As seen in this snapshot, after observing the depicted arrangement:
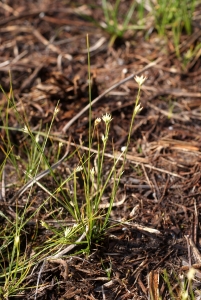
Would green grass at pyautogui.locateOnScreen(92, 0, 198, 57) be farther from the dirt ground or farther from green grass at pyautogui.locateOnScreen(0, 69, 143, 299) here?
green grass at pyautogui.locateOnScreen(0, 69, 143, 299)

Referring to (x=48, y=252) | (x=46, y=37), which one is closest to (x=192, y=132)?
(x=48, y=252)

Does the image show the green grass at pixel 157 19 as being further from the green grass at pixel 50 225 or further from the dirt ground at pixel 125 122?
the green grass at pixel 50 225

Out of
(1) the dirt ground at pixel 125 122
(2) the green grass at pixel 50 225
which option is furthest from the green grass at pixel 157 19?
(2) the green grass at pixel 50 225

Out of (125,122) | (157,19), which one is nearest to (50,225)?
(125,122)

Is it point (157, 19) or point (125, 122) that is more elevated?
point (157, 19)

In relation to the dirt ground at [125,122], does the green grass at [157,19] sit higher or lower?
higher

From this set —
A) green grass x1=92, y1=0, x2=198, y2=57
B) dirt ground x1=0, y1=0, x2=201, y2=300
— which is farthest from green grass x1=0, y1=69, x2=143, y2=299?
green grass x1=92, y1=0, x2=198, y2=57

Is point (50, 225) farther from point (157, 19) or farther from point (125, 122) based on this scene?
point (157, 19)

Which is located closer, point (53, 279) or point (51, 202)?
point (53, 279)

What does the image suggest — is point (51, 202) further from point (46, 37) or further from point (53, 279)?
point (46, 37)
